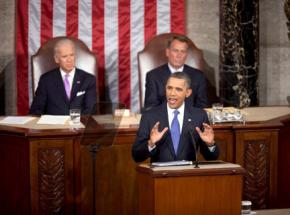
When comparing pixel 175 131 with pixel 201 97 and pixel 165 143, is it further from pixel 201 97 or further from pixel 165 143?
pixel 201 97

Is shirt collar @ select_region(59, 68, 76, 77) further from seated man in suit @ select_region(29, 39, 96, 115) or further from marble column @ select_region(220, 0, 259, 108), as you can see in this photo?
marble column @ select_region(220, 0, 259, 108)

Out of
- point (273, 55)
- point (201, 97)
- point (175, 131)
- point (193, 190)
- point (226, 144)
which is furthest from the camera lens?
point (273, 55)

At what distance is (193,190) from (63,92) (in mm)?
2786

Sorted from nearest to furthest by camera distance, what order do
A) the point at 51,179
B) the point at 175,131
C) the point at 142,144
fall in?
1. the point at 142,144
2. the point at 175,131
3. the point at 51,179

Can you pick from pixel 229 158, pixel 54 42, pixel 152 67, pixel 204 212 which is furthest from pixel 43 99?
pixel 204 212

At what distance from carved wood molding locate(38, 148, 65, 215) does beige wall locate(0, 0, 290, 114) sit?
251cm

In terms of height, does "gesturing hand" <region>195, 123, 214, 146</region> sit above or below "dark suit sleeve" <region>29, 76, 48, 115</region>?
below

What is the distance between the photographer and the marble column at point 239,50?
302 inches

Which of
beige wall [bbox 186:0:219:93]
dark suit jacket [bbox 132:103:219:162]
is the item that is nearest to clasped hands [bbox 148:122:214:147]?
dark suit jacket [bbox 132:103:219:162]

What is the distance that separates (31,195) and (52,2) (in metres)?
2.88

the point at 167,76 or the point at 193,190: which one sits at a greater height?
the point at 167,76

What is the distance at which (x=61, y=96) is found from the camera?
265 inches

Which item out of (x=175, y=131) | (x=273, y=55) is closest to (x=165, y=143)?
(x=175, y=131)

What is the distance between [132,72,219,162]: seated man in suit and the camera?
480cm
